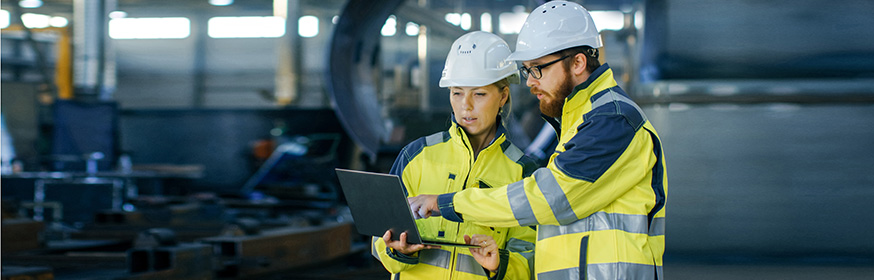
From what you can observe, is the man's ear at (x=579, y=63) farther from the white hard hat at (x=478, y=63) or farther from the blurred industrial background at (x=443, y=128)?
the blurred industrial background at (x=443, y=128)

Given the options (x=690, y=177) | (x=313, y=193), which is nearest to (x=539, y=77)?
(x=690, y=177)

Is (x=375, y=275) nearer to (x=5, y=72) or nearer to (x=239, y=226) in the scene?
(x=239, y=226)

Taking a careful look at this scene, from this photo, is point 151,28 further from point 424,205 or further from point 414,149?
point 424,205

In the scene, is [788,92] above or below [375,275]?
above

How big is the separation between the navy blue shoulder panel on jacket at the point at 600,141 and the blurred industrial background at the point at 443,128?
81.0 inches

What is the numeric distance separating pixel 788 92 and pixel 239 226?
349 cm

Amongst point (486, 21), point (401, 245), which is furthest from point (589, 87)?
point (486, 21)

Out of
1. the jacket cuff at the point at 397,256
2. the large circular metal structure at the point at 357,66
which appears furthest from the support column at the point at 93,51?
the jacket cuff at the point at 397,256

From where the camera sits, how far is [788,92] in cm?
383

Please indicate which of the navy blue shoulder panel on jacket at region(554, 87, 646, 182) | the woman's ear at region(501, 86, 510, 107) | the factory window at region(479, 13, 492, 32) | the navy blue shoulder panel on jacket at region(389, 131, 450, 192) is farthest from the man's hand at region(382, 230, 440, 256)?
the factory window at region(479, 13, 492, 32)

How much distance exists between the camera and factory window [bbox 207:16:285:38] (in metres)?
18.3

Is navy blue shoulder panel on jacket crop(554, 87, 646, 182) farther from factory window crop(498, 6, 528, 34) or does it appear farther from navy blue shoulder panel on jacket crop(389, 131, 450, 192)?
factory window crop(498, 6, 528, 34)

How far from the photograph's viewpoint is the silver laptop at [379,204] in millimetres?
1807

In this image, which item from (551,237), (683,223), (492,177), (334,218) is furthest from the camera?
(334,218)
